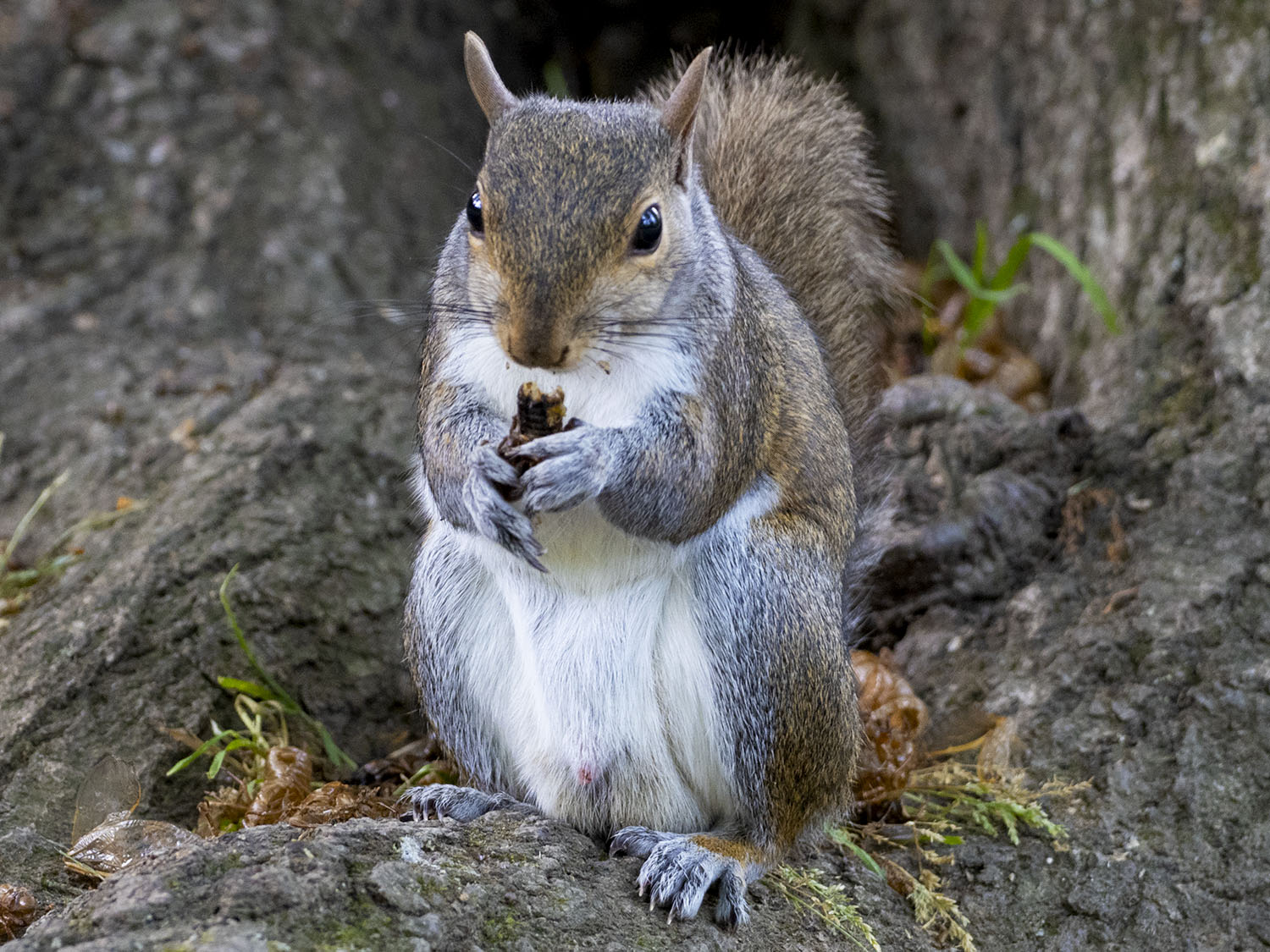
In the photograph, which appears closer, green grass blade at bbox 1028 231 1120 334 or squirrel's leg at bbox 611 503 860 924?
squirrel's leg at bbox 611 503 860 924

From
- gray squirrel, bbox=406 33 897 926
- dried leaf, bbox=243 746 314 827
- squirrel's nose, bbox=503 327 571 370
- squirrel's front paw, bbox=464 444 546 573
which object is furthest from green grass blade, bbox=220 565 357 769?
squirrel's nose, bbox=503 327 571 370

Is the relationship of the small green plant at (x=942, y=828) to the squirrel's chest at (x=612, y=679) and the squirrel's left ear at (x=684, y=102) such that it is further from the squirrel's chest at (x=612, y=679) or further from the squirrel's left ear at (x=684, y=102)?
the squirrel's left ear at (x=684, y=102)

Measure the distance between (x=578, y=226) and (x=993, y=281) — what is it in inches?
97.3

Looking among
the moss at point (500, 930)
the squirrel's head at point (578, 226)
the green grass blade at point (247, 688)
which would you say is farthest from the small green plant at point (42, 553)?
the moss at point (500, 930)

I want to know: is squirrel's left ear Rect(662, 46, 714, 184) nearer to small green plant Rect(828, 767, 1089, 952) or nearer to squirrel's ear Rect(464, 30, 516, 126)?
squirrel's ear Rect(464, 30, 516, 126)

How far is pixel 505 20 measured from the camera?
212 inches

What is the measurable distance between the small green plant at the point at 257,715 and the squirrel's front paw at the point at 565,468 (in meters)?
1.11

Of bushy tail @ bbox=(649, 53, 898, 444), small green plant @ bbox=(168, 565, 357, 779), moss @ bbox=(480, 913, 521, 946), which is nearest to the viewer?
moss @ bbox=(480, 913, 521, 946)

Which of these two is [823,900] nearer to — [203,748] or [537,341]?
[537,341]

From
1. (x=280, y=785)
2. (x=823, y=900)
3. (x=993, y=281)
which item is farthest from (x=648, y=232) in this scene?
(x=993, y=281)

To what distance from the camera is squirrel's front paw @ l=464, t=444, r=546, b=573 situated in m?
2.09

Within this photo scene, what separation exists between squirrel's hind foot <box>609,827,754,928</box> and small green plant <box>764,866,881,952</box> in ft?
0.40

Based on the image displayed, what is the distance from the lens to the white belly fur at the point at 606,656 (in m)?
2.24

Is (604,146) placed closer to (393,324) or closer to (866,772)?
(866,772)
